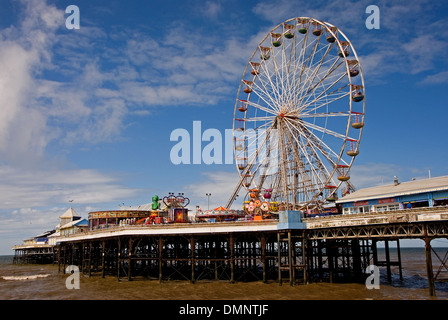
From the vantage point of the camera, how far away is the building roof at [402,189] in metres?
35.8

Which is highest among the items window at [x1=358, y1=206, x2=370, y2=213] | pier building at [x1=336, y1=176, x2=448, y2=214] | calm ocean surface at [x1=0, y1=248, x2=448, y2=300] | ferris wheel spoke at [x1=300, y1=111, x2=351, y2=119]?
ferris wheel spoke at [x1=300, y1=111, x2=351, y2=119]

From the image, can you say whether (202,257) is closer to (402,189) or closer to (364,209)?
(364,209)

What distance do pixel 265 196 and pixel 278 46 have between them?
2197 cm

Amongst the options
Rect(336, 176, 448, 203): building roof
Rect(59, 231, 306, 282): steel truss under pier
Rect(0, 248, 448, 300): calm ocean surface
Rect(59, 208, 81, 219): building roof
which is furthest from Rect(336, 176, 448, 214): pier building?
Rect(59, 208, 81, 219): building roof

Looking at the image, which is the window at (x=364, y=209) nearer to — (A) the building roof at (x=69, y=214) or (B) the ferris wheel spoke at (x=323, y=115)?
(B) the ferris wheel spoke at (x=323, y=115)

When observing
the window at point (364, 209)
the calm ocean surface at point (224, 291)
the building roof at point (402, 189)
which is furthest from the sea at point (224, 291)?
the building roof at point (402, 189)

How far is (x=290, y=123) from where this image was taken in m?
54.0

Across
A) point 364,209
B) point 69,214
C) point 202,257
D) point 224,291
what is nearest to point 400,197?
point 364,209

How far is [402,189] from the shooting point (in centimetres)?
3869

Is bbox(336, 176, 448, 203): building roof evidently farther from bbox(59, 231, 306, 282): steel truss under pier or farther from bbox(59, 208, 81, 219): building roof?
bbox(59, 208, 81, 219): building roof

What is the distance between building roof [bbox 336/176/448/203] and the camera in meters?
35.8
